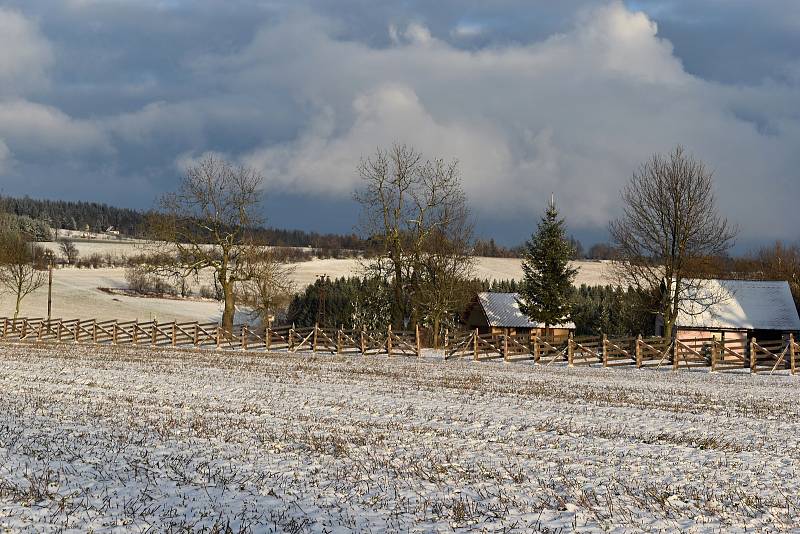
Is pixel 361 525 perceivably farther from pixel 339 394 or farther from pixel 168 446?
pixel 339 394

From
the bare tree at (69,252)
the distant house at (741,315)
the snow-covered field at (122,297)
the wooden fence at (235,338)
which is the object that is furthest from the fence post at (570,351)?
the bare tree at (69,252)

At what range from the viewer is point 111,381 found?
883 inches

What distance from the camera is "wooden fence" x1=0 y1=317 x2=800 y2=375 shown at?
3686 centimetres

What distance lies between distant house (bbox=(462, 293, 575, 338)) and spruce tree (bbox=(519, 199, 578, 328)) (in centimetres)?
726

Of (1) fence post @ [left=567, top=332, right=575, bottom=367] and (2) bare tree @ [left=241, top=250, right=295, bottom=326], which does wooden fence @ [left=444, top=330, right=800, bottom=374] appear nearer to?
(1) fence post @ [left=567, top=332, right=575, bottom=367]

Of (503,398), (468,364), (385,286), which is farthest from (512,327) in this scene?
(503,398)

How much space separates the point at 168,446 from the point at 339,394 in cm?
850

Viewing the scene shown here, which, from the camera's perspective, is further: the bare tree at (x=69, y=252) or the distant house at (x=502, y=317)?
the bare tree at (x=69, y=252)

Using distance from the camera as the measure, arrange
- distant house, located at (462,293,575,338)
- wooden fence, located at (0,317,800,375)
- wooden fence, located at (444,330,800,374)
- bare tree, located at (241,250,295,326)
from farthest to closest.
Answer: distant house, located at (462,293,575,338), bare tree, located at (241,250,295,326), wooden fence, located at (0,317,800,375), wooden fence, located at (444,330,800,374)

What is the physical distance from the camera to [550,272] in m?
55.2

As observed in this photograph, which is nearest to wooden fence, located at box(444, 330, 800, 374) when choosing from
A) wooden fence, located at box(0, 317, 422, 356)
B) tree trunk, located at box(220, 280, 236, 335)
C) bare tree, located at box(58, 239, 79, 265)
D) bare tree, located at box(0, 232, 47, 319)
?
wooden fence, located at box(0, 317, 422, 356)

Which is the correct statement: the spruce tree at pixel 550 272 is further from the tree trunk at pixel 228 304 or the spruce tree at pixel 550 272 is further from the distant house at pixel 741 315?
the tree trunk at pixel 228 304

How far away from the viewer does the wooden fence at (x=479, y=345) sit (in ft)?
121

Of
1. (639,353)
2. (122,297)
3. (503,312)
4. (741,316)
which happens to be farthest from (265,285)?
(122,297)
